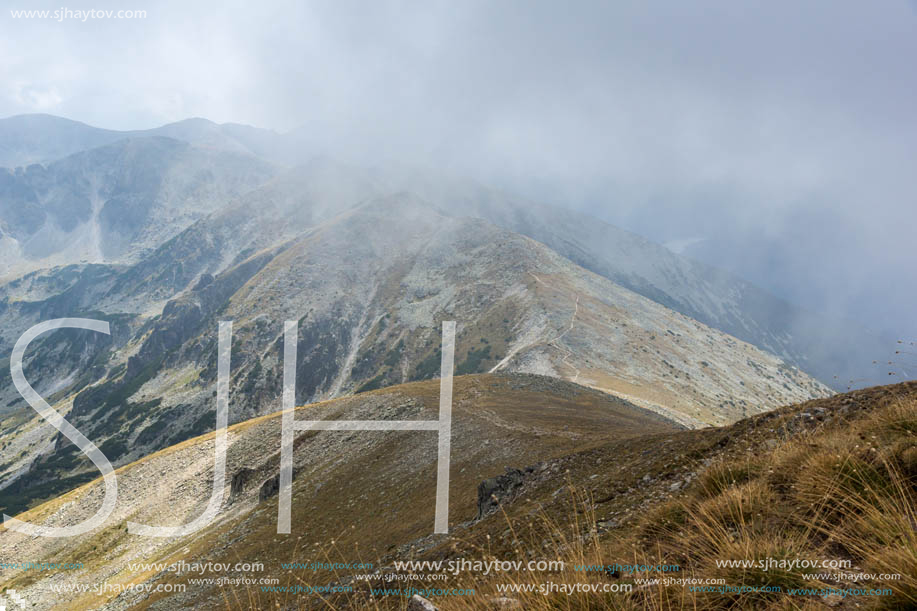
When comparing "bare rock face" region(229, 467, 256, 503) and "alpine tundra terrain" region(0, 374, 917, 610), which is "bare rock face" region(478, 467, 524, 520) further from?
"bare rock face" region(229, 467, 256, 503)

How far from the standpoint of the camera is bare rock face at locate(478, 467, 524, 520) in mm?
14031

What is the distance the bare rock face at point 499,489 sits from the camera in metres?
14.0

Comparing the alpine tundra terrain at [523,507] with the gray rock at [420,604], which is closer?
the alpine tundra terrain at [523,507]

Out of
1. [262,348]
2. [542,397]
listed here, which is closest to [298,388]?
[262,348]

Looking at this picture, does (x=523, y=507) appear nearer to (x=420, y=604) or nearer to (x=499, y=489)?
(x=499, y=489)

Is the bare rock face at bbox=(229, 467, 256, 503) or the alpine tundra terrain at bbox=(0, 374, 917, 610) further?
the bare rock face at bbox=(229, 467, 256, 503)

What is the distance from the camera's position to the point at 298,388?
131750 mm

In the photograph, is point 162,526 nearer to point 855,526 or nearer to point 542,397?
point 542,397

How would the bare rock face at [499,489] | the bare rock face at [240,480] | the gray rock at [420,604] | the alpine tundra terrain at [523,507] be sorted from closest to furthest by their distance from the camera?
the alpine tundra terrain at [523,507]
the gray rock at [420,604]
the bare rock face at [499,489]
the bare rock face at [240,480]

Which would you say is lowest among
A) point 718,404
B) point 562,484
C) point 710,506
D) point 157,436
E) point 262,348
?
point 157,436

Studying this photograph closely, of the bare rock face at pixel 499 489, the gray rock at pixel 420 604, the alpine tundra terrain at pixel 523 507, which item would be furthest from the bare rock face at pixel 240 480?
the gray rock at pixel 420 604

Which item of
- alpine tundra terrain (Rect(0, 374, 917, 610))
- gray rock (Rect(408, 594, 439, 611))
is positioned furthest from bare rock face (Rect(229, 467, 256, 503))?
gray rock (Rect(408, 594, 439, 611))

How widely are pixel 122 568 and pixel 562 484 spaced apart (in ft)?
112

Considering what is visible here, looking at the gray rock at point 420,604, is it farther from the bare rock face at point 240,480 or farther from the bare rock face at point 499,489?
the bare rock face at point 240,480
